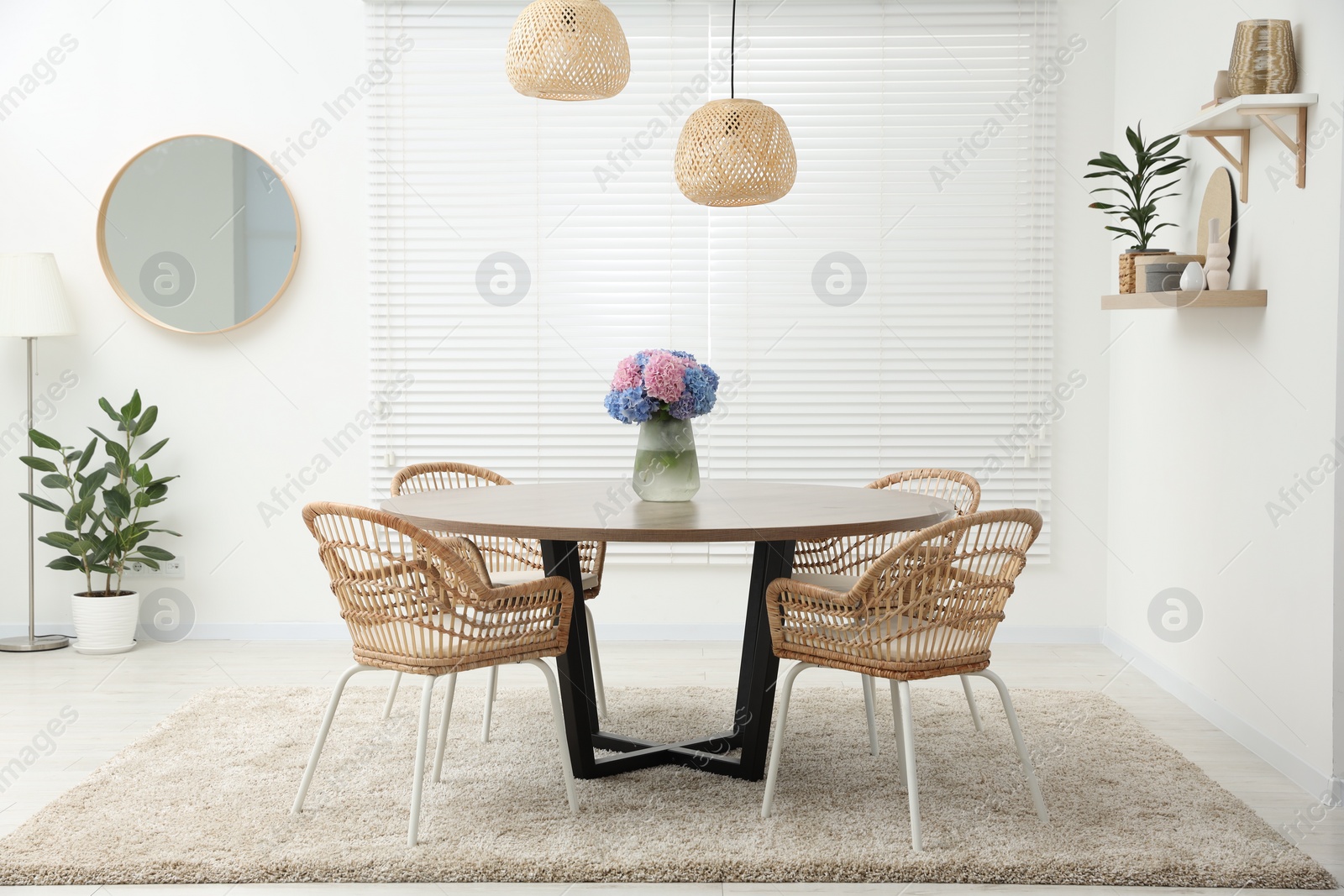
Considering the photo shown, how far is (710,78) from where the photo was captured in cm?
438

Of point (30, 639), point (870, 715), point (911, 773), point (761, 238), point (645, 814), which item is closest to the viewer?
point (911, 773)

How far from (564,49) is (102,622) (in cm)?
291

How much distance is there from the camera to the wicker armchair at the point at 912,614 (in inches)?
A: 91.4

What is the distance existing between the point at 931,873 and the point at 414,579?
4.07ft

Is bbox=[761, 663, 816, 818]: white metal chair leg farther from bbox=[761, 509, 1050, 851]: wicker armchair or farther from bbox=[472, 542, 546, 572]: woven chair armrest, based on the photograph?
bbox=[472, 542, 546, 572]: woven chair armrest

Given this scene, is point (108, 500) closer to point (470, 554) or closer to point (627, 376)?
point (470, 554)

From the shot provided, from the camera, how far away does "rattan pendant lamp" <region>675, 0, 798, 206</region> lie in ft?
9.33

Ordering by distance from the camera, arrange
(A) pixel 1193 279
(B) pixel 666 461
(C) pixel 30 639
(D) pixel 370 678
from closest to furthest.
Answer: (B) pixel 666 461
(A) pixel 1193 279
(D) pixel 370 678
(C) pixel 30 639

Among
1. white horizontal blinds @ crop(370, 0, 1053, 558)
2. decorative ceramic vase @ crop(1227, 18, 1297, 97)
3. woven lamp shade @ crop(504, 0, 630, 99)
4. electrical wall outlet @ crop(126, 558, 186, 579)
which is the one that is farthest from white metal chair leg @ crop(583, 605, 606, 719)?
decorative ceramic vase @ crop(1227, 18, 1297, 97)

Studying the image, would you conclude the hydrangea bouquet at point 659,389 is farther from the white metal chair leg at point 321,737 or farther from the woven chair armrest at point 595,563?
the white metal chair leg at point 321,737

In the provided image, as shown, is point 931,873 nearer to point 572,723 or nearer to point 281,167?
point 572,723

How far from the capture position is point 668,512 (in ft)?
8.81

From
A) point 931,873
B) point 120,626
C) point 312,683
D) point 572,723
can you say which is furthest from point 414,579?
point 120,626

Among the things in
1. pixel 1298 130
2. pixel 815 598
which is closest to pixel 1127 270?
pixel 1298 130
